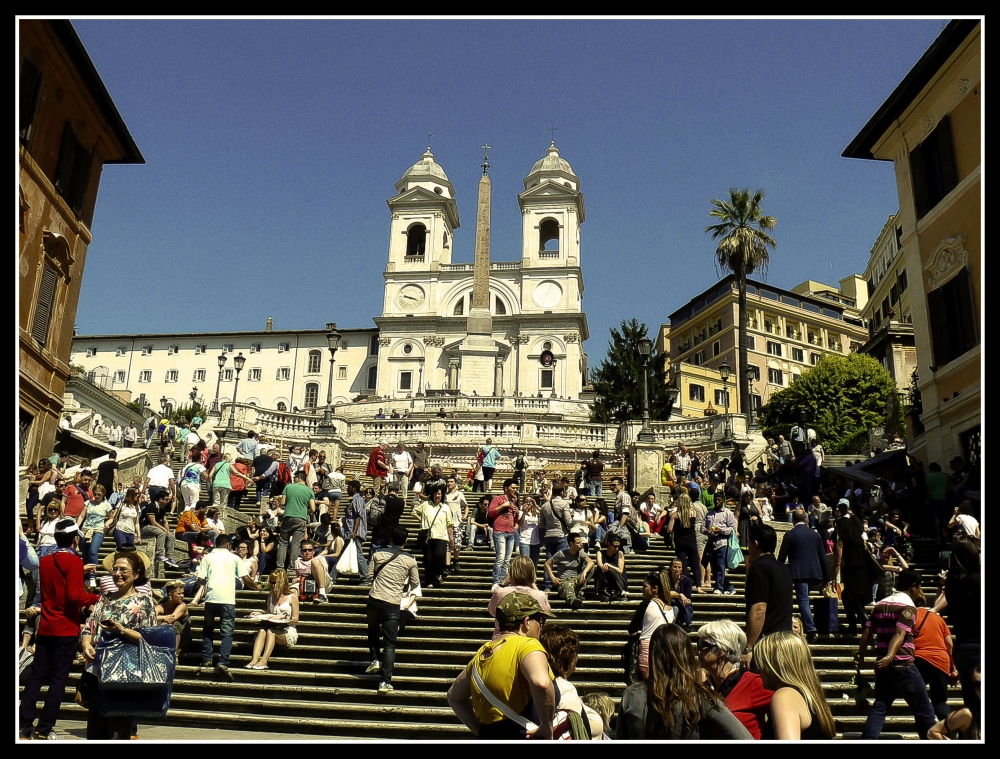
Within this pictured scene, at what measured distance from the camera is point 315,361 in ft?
276

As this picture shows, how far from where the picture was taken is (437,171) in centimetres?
8731

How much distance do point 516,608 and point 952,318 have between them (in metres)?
16.4

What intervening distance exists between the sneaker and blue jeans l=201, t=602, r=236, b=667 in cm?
13

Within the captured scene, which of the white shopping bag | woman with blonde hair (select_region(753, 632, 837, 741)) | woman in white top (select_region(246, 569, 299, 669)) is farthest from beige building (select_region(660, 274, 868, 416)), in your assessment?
woman with blonde hair (select_region(753, 632, 837, 741))

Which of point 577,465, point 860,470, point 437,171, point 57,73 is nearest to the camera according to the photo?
point 57,73

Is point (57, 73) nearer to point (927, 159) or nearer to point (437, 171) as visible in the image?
point (927, 159)

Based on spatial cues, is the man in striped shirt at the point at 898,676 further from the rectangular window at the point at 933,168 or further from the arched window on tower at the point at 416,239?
the arched window on tower at the point at 416,239

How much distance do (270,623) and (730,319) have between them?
7495 centimetres

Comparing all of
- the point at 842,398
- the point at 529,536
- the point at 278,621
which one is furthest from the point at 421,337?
the point at 278,621

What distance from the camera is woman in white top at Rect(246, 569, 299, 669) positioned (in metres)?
10.7

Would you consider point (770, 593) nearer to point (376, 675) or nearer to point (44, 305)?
point (376, 675)
